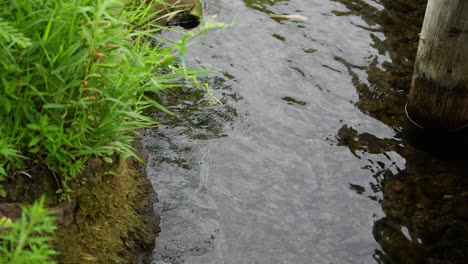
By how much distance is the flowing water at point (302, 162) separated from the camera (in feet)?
13.9

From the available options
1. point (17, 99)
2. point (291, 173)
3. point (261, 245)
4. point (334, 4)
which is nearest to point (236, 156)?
point (291, 173)

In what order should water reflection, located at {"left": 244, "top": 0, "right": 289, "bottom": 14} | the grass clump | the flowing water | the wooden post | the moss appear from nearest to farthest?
1. the grass clump
2. the moss
3. the flowing water
4. the wooden post
5. water reflection, located at {"left": 244, "top": 0, "right": 289, "bottom": 14}

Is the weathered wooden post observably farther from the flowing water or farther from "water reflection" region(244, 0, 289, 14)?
"water reflection" region(244, 0, 289, 14)

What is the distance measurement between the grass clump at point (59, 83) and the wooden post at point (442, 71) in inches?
97.4

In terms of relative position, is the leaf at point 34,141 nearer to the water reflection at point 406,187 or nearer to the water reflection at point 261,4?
the water reflection at point 406,187

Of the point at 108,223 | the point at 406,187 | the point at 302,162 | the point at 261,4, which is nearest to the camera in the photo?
the point at 108,223

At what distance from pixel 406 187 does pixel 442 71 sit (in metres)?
1.01

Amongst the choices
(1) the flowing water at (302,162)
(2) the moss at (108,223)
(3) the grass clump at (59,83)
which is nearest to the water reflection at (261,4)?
(1) the flowing water at (302,162)

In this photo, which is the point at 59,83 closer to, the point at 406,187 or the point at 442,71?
the point at 406,187

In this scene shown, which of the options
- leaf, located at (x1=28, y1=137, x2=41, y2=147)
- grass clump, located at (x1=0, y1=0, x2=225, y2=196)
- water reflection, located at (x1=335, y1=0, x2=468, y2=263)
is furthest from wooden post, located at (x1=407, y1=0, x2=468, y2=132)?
leaf, located at (x1=28, y1=137, x2=41, y2=147)

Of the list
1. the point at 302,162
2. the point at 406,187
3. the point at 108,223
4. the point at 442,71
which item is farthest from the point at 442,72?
the point at 108,223

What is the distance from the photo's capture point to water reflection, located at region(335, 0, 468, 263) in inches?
169

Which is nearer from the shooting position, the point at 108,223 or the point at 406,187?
the point at 108,223

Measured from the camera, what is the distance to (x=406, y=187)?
15.8ft
